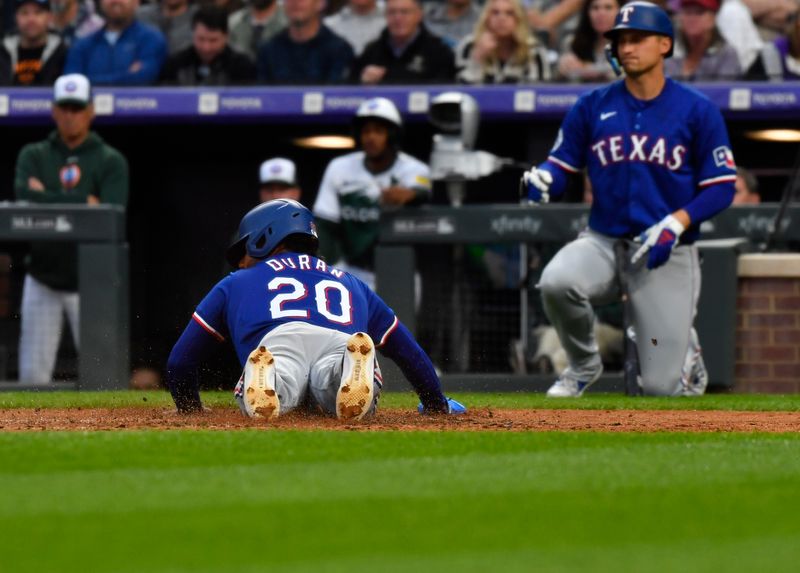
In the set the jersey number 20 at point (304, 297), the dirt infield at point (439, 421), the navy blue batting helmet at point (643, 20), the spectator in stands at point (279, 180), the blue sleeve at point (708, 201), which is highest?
the navy blue batting helmet at point (643, 20)

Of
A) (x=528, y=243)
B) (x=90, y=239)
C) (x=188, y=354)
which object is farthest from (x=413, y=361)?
(x=90, y=239)

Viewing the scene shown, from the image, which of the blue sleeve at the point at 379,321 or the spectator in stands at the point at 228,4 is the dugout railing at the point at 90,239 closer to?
the spectator in stands at the point at 228,4

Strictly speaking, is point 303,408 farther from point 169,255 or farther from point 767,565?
point 169,255

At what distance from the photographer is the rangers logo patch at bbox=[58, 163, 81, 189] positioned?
33.4ft

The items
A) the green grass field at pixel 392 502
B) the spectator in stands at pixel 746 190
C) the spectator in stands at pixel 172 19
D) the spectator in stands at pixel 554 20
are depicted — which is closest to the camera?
the green grass field at pixel 392 502

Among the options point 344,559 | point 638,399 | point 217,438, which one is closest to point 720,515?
point 344,559

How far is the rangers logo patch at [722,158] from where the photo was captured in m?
8.16

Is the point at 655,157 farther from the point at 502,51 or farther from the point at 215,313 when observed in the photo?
the point at 215,313

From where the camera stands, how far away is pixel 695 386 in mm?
8984

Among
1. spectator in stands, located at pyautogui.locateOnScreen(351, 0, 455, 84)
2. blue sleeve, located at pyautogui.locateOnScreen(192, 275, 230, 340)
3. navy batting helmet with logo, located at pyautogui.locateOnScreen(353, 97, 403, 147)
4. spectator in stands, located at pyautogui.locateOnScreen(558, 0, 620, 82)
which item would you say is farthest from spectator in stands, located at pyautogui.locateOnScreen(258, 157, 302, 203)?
blue sleeve, located at pyautogui.locateOnScreen(192, 275, 230, 340)

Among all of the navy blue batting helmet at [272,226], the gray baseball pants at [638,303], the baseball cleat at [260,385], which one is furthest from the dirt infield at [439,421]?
the gray baseball pants at [638,303]

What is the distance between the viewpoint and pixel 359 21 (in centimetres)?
1131

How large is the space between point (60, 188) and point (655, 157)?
158 inches

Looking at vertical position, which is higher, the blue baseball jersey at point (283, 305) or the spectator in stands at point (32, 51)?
the spectator in stands at point (32, 51)
